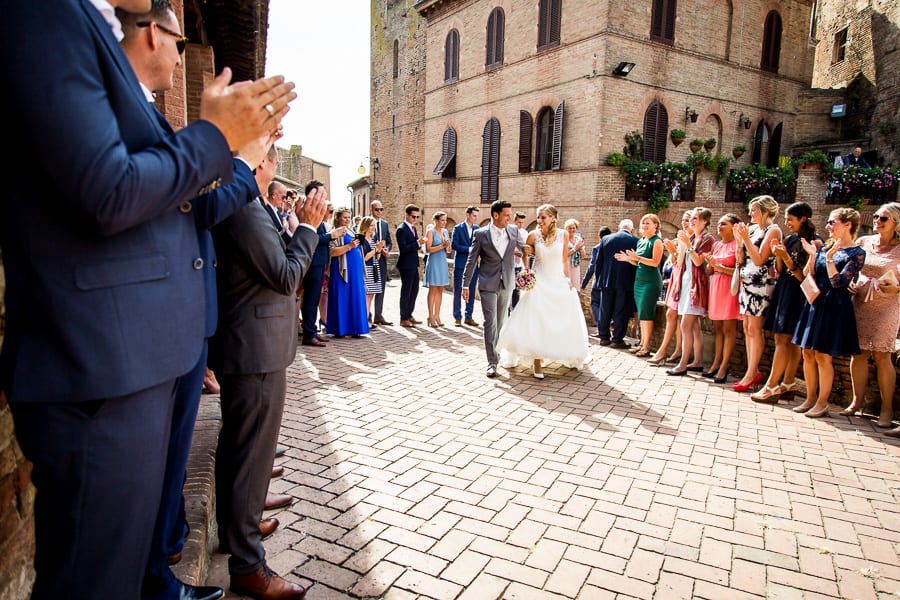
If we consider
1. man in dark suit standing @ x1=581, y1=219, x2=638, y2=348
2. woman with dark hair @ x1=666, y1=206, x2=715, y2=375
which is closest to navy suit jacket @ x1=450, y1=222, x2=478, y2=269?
man in dark suit standing @ x1=581, y1=219, x2=638, y2=348

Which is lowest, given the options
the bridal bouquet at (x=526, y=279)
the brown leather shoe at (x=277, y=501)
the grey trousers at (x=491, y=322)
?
the brown leather shoe at (x=277, y=501)

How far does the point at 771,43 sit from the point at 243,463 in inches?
984

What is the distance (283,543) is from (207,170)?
2426 millimetres

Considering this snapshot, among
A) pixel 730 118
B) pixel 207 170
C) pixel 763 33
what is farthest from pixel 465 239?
pixel 763 33

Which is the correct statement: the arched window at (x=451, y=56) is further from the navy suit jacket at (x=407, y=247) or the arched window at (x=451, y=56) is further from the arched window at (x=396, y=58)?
the navy suit jacket at (x=407, y=247)

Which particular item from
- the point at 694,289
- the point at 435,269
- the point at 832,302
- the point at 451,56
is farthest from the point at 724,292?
the point at 451,56

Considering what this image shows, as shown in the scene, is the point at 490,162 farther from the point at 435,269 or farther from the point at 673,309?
the point at 673,309

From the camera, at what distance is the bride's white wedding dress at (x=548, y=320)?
6.84m

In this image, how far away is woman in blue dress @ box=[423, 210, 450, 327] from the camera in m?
10.7

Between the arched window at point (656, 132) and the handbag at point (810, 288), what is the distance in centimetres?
1406

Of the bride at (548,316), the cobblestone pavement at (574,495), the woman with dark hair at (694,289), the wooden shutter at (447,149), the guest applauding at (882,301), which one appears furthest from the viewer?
the wooden shutter at (447,149)

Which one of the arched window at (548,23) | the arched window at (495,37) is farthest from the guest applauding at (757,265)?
the arched window at (495,37)

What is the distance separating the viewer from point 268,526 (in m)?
3.08

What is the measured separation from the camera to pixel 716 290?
6965mm
